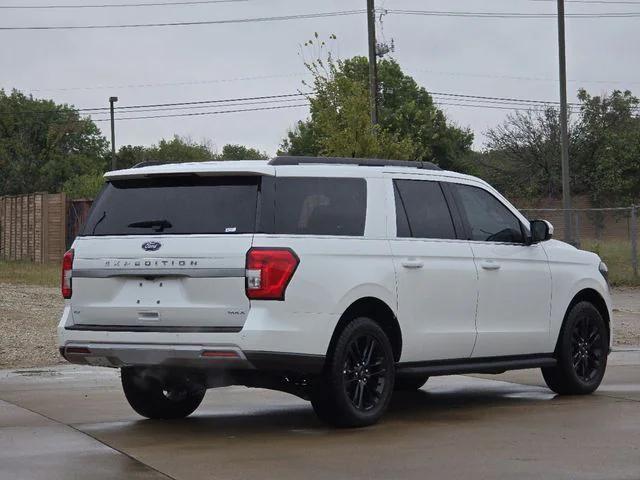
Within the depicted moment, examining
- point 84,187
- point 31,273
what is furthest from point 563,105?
point 84,187

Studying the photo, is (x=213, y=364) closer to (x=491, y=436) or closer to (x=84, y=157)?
(x=491, y=436)

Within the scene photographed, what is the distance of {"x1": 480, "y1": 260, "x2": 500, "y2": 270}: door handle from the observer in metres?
10.4

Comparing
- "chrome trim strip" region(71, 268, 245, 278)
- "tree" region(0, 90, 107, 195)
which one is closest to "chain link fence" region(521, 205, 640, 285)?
"chrome trim strip" region(71, 268, 245, 278)

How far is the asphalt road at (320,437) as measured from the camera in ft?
25.2

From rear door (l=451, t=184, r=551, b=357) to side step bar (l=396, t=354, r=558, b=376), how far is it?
0.18 feet

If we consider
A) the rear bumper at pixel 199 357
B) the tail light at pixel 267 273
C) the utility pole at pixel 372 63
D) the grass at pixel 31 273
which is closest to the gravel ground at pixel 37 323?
the grass at pixel 31 273

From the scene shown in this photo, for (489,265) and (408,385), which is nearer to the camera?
(489,265)

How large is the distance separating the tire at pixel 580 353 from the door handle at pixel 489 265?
1.13 metres

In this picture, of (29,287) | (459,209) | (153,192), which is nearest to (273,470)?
(153,192)

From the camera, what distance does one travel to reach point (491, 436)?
354 inches

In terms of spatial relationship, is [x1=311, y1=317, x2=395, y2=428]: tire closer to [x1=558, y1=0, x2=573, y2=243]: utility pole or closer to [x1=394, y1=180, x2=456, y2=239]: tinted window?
[x1=394, y1=180, x2=456, y2=239]: tinted window

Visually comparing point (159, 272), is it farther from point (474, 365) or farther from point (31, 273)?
point (31, 273)

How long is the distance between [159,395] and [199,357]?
59.1 inches

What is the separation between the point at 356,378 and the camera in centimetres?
931
